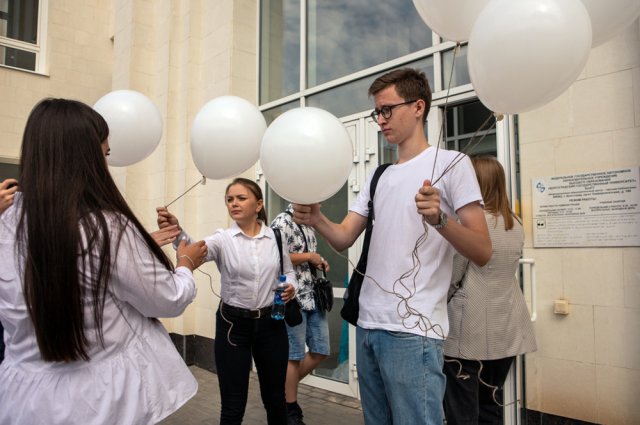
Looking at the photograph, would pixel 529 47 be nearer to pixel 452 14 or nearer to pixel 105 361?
pixel 452 14

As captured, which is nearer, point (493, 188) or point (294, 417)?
point (493, 188)

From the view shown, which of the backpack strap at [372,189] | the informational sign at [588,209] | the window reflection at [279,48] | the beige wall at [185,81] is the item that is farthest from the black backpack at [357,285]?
the window reflection at [279,48]

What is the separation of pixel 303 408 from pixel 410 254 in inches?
115

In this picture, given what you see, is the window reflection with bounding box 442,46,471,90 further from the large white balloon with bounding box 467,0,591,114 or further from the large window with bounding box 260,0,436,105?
the large white balloon with bounding box 467,0,591,114

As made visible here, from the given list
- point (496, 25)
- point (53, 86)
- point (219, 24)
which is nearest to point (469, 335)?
point (496, 25)

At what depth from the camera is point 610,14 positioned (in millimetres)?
1854

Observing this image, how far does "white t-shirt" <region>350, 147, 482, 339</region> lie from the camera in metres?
1.73

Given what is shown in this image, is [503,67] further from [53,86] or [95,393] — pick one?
[53,86]

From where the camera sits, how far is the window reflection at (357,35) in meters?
4.34

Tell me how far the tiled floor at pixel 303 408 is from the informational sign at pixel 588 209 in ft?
6.97

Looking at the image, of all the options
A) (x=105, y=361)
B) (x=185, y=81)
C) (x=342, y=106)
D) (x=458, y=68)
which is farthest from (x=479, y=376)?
(x=185, y=81)

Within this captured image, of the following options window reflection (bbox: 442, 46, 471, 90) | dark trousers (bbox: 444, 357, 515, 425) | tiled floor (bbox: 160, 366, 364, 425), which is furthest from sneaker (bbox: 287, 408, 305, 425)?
window reflection (bbox: 442, 46, 471, 90)

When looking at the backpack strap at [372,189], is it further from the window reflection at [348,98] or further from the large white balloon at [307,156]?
the window reflection at [348,98]

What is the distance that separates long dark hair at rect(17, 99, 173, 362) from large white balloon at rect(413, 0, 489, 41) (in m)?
1.37
